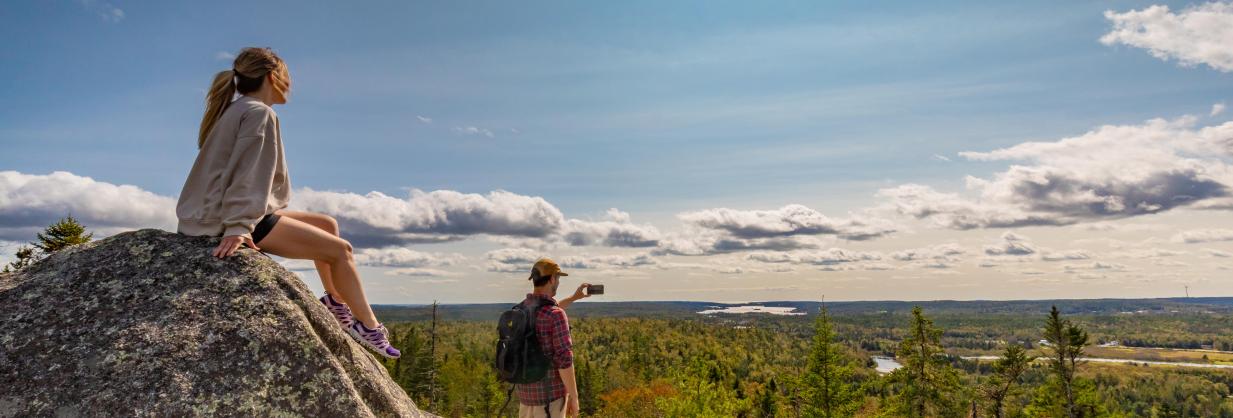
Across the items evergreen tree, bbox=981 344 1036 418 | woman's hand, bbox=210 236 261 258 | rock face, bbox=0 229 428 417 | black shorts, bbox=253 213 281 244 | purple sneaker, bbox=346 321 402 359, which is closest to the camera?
rock face, bbox=0 229 428 417

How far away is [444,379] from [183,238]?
3693 inches

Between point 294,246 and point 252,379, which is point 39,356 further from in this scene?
point 294,246

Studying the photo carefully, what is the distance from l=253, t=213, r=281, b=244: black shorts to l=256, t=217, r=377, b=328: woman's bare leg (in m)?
0.03

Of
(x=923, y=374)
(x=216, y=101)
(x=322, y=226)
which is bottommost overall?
(x=923, y=374)

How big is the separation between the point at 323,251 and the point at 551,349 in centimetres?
263

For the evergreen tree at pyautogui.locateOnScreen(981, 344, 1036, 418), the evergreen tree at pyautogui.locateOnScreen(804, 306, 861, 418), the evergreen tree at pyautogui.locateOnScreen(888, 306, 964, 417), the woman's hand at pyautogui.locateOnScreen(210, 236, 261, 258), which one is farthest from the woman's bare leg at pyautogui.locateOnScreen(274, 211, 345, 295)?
the evergreen tree at pyautogui.locateOnScreen(981, 344, 1036, 418)

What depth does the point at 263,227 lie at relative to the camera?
5223 mm

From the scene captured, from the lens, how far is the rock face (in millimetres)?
4160

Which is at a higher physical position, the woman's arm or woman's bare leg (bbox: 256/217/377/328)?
the woman's arm

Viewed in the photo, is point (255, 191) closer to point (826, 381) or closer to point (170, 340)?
point (170, 340)

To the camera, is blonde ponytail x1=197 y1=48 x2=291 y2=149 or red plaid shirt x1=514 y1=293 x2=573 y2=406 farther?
red plaid shirt x1=514 y1=293 x2=573 y2=406

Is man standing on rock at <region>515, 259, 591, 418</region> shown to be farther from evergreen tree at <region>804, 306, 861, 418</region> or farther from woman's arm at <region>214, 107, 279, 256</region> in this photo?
evergreen tree at <region>804, 306, 861, 418</region>

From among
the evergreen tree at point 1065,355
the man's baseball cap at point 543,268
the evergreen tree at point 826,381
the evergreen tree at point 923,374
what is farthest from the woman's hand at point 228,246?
the evergreen tree at point 1065,355

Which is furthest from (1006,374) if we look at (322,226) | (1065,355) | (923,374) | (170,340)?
(170,340)
